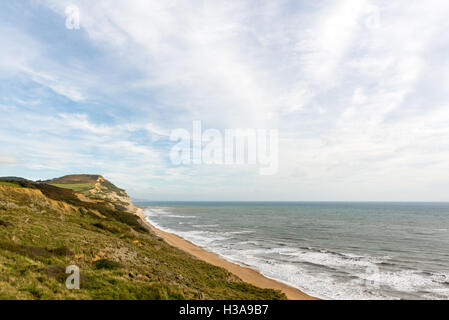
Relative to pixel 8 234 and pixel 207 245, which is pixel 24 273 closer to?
pixel 8 234

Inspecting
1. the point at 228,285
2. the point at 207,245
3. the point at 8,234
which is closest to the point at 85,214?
the point at 207,245

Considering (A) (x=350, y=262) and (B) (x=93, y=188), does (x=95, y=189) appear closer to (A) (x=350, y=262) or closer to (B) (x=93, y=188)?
(B) (x=93, y=188)

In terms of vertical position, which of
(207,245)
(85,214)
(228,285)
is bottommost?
(207,245)

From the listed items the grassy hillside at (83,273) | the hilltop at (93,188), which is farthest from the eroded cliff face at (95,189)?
the grassy hillside at (83,273)

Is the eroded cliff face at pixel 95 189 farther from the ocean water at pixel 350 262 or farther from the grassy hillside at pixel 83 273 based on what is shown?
the grassy hillside at pixel 83 273

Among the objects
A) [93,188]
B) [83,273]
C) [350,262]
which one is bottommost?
[350,262]

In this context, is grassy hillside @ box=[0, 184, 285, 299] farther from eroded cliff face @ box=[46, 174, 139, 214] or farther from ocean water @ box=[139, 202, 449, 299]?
eroded cliff face @ box=[46, 174, 139, 214]

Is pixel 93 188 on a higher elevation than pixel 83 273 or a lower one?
higher
